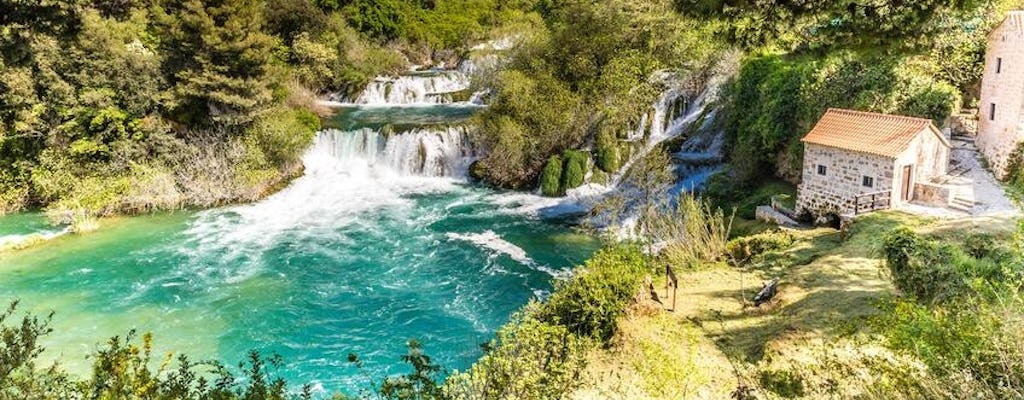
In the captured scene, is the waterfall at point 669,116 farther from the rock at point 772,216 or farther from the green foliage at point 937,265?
the green foliage at point 937,265

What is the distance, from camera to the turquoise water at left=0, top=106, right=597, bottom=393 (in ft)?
48.7

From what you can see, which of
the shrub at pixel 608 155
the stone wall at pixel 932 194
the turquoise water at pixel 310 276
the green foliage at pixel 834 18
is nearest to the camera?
the green foliage at pixel 834 18

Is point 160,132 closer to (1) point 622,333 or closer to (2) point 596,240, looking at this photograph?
(2) point 596,240

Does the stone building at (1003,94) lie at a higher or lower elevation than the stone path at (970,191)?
higher

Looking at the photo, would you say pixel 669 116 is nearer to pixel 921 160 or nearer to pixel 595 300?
pixel 921 160

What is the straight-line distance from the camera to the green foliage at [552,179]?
25484 millimetres

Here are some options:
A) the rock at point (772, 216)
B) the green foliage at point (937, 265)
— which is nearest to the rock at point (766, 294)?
the green foliage at point (937, 265)

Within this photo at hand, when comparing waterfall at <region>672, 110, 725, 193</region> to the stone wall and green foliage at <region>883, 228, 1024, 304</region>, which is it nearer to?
the stone wall

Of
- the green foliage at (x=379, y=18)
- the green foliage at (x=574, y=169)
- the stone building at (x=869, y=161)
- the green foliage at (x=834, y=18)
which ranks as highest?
the green foliage at (x=379, y=18)

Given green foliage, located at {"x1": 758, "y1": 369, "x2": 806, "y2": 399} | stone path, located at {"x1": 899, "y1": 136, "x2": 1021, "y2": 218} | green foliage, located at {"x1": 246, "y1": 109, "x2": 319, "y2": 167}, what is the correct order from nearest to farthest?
green foliage, located at {"x1": 758, "y1": 369, "x2": 806, "y2": 399} → stone path, located at {"x1": 899, "y1": 136, "x2": 1021, "y2": 218} → green foliage, located at {"x1": 246, "y1": 109, "x2": 319, "y2": 167}

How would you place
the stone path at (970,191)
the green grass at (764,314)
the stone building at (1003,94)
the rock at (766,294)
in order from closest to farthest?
1. the green grass at (764,314)
2. the rock at (766,294)
3. the stone path at (970,191)
4. the stone building at (1003,94)

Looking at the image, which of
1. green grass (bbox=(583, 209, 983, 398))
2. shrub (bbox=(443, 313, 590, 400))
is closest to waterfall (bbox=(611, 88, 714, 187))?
green grass (bbox=(583, 209, 983, 398))

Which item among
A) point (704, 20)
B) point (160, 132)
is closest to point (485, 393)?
point (704, 20)

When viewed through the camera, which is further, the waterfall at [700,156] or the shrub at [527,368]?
the waterfall at [700,156]
